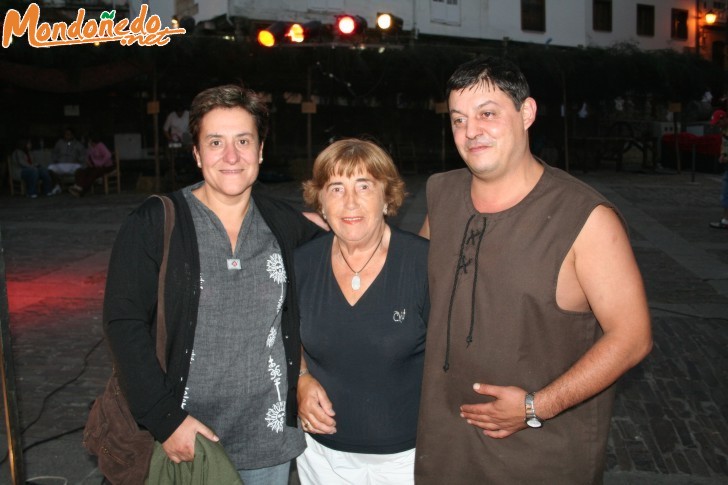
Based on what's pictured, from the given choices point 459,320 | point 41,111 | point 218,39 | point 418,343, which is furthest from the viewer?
point 41,111

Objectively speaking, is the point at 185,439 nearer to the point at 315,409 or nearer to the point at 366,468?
the point at 315,409

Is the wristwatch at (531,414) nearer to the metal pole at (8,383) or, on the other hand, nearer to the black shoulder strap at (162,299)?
the black shoulder strap at (162,299)

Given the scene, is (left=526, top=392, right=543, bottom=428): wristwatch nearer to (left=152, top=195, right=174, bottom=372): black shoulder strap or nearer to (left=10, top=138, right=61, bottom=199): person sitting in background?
(left=152, top=195, right=174, bottom=372): black shoulder strap

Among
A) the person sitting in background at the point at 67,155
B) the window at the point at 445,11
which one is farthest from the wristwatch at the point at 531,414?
the window at the point at 445,11

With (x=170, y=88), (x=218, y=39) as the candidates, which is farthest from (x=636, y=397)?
(x=170, y=88)

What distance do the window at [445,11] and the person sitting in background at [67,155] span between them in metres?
15.7

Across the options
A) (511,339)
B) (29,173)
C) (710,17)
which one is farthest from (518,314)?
(710,17)

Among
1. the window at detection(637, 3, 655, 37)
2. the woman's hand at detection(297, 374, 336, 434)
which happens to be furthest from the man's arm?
the window at detection(637, 3, 655, 37)

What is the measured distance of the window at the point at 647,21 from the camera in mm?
34562

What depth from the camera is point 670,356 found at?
5523 mm

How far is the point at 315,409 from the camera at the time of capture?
2.40 metres

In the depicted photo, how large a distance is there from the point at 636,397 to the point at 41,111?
20543 mm

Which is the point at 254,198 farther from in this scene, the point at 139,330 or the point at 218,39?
the point at 218,39

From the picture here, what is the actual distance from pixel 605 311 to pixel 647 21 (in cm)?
3712
